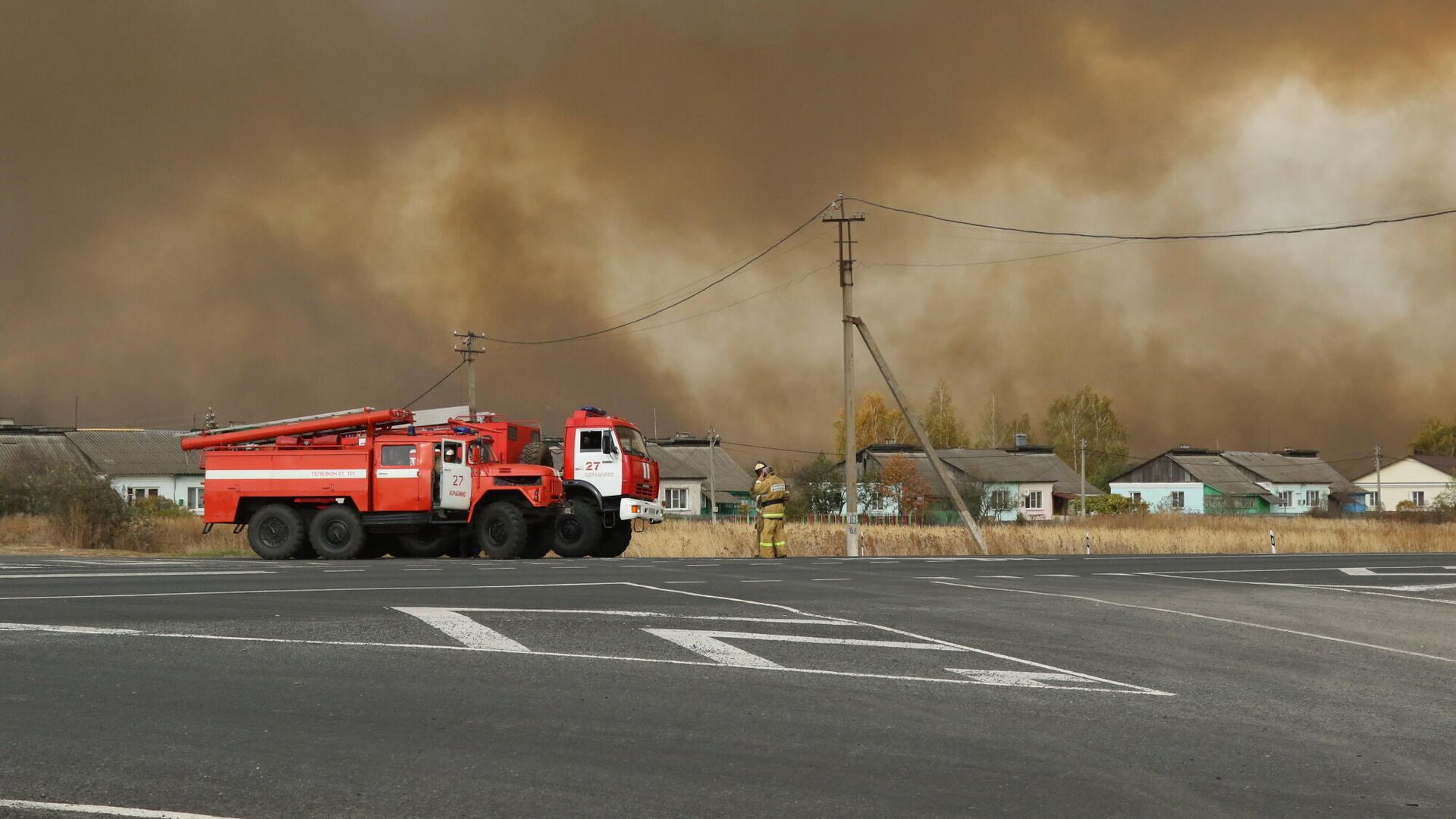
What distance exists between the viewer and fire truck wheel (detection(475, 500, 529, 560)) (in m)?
26.5

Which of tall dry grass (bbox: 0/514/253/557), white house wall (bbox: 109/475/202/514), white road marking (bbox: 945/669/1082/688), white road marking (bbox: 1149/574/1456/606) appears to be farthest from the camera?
white house wall (bbox: 109/475/202/514)

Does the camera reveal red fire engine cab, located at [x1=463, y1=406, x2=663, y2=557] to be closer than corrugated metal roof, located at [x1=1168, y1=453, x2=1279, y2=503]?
Yes

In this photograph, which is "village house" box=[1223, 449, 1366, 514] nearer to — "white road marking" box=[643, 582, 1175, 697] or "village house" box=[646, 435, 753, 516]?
"village house" box=[646, 435, 753, 516]

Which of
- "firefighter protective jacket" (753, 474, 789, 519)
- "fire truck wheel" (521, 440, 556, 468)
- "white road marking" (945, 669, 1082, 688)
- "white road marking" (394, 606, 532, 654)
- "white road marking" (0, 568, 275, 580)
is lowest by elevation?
"white road marking" (945, 669, 1082, 688)

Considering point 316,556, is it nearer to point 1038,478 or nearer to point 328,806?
point 328,806

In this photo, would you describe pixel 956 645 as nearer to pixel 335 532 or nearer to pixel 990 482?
pixel 335 532

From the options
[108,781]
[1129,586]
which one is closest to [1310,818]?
[108,781]

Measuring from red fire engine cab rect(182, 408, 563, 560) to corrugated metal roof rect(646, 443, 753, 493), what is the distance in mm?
58044

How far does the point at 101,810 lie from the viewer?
5348mm

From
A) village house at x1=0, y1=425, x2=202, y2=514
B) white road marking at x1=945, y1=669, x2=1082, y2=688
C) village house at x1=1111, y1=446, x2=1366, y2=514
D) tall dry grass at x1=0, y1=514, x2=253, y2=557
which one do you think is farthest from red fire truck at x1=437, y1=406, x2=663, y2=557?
village house at x1=1111, y1=446, x2=1366, y2=514

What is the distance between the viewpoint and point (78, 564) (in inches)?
837

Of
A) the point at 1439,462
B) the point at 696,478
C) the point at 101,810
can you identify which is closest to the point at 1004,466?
the point at 696,478

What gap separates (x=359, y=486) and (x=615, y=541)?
556 cm

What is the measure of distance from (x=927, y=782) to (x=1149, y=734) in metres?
1.92
